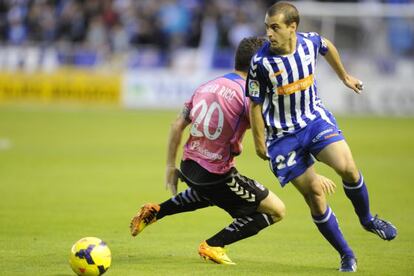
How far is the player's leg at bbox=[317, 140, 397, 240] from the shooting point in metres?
7.40

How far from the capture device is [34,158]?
55.7 ft

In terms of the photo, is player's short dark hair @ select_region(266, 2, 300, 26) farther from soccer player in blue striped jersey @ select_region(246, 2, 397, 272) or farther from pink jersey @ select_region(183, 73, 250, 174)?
pink jersey @ select_region(183, 73, 250, 174)

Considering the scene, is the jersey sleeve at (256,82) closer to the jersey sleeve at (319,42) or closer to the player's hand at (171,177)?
the jersey sleeve at (319,42)

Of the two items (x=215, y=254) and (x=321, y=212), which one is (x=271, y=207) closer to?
(x=321, y=212)

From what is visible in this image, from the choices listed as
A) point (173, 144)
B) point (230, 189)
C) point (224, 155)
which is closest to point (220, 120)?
point (224, 155)

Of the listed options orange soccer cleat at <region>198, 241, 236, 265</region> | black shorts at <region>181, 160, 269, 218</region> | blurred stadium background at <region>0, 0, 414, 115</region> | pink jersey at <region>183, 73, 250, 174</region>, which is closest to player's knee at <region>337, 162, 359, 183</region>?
black shorts at <region>181, 160, 269, 218</region>

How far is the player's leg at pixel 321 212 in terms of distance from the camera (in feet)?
24.6

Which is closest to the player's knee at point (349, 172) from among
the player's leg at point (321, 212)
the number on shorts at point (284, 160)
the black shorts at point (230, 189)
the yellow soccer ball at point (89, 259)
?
the player's leg at point (321, 212)

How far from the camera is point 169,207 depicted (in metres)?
8.52

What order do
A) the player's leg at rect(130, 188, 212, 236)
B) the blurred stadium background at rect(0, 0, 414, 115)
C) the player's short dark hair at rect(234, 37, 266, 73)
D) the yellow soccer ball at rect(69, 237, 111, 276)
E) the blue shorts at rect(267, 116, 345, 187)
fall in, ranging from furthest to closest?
the blurred stadium background at rect(0, 0, 414, 115) < the player's leg at rect(130, 188, 212, 236) < the player's short dark hair at rect(234, 37, 266, 73) < the blue shorts at rect(267, 116, 345, 187) < the yellow soccer ball at rect(69, 237, 111, 276)

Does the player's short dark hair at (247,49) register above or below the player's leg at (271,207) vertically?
above

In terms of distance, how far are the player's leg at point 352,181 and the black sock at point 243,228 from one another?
0.82m

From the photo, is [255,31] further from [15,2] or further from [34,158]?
[34,158]

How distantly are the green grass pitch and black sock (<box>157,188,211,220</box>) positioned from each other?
421 millimetres
